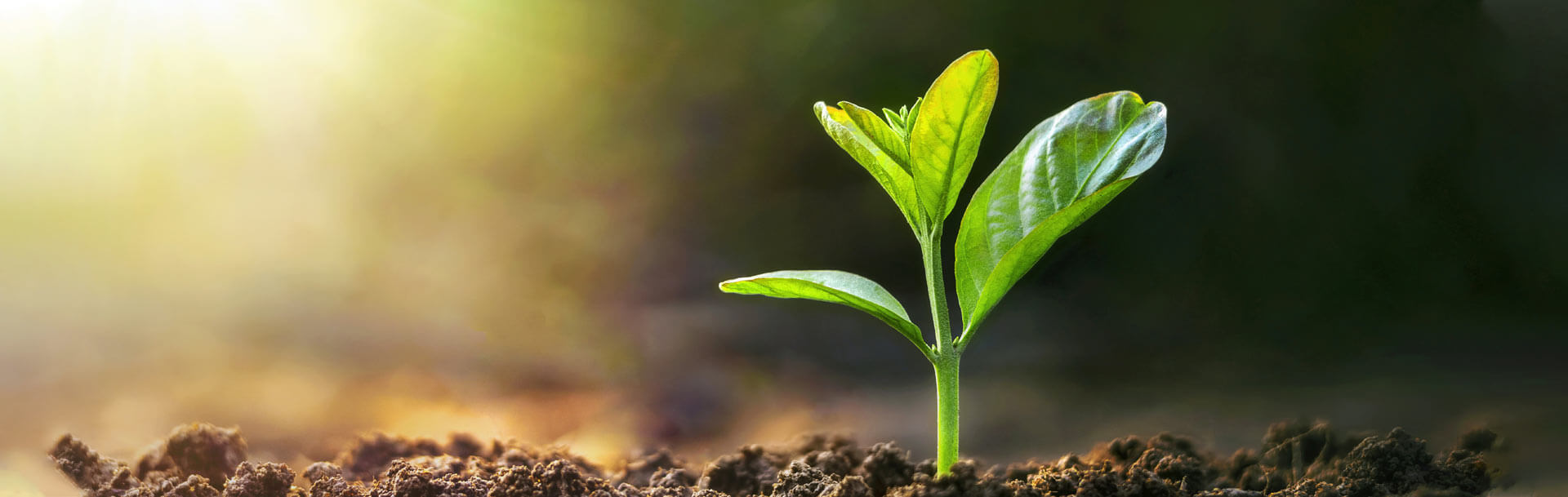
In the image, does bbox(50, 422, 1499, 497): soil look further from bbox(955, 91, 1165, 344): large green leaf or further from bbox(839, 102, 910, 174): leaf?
bbox(839, 102, 910, 174): leaf

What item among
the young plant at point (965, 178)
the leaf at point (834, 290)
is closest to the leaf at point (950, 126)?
the young plant at point (965, 178)

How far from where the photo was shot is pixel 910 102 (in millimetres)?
1673

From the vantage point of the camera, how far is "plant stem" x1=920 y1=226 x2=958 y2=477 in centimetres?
101

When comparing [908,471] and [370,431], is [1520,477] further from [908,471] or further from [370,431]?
[370,431]

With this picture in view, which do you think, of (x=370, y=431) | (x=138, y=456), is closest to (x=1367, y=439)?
(x=370, y=431)

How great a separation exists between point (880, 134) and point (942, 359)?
270 mm

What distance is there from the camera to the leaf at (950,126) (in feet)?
2.97

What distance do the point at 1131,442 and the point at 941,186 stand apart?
600mm

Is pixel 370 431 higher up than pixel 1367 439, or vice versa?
pixel 370 431

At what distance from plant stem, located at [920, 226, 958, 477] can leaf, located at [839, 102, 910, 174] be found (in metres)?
0.10

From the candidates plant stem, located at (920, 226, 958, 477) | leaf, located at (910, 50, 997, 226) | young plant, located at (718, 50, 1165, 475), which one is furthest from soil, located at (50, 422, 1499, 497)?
leaf, located at (910, 50, 997, 226)

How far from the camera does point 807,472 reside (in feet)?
3.52

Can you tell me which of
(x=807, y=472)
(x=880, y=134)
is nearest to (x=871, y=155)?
(x=880, y=134)

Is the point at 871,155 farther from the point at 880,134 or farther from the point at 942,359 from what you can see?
the point at 942,359
